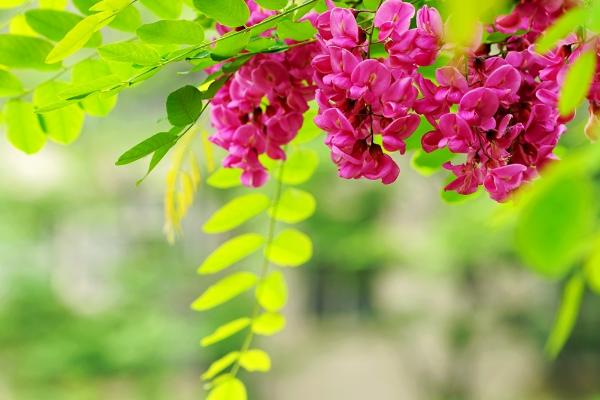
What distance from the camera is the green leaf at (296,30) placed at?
43cm

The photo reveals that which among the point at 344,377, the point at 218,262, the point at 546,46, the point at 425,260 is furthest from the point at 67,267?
the point at 546,46

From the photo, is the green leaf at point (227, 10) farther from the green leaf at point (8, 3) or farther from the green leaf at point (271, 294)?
the green leaf at point (271, 294)

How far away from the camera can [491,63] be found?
15.8 inches

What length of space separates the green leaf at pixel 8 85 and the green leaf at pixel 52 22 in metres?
0.06

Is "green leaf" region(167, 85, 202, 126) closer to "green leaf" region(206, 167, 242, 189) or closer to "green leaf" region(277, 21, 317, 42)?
"green leaf" region(277, 21, 317, 42)

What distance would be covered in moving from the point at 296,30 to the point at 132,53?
0.28 ft

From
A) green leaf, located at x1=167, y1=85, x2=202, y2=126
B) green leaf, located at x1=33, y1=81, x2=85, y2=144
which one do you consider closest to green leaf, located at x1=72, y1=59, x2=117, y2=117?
green leaf, located at x1=33, y1=81, x2=85, y2=144

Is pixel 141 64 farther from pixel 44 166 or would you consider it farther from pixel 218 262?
pixel 44 166

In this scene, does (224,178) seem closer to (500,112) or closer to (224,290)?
(224,290)

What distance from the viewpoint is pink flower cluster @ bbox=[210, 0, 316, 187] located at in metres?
0.46

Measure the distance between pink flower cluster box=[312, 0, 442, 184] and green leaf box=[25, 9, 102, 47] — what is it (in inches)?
7.2

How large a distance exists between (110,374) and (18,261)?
101 cm

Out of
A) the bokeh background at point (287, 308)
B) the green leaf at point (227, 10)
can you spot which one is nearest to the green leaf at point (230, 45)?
the green leaf at point (227, 10)

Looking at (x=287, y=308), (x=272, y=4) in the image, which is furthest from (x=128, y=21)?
(x=287, y=308)
